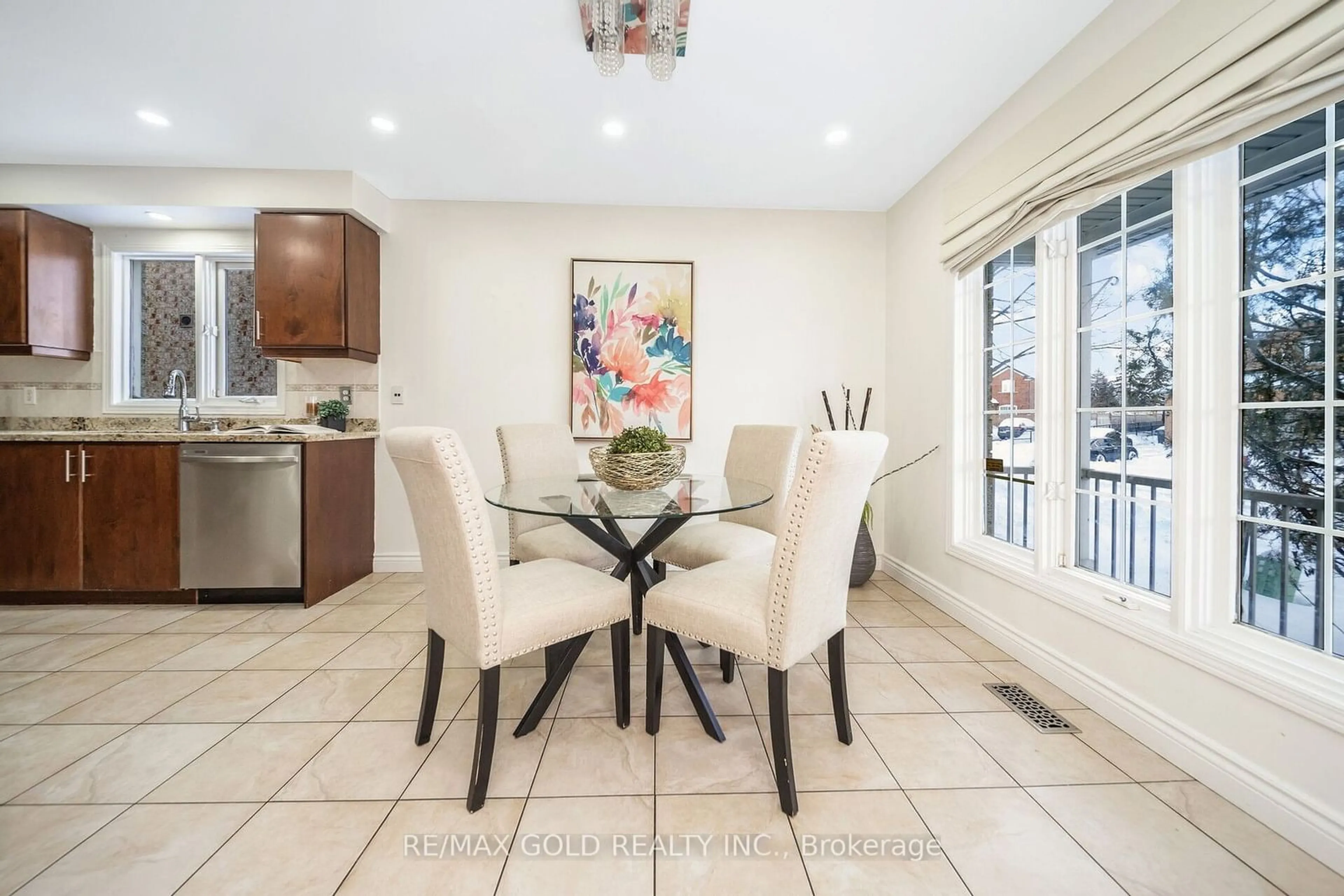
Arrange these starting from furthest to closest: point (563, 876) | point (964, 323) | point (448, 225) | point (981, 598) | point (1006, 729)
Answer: point (448, 225), point (964, 323), point (981, 598), point (1006, 729), point (563, 876)

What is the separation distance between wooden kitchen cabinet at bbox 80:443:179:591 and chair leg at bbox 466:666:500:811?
2652 millimetres

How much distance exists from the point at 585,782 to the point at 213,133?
11.6ft

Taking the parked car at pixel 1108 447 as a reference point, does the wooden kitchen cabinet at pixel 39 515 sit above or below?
below

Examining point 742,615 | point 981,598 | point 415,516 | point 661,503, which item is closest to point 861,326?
point 981,598

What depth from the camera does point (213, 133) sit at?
2629 mm

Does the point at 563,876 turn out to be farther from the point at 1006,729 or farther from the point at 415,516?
the point at 1006,729

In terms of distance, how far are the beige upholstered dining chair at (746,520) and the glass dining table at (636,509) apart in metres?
0.17

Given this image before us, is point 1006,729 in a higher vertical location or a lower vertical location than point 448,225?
lower

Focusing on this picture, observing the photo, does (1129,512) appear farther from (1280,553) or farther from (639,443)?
(639,443)

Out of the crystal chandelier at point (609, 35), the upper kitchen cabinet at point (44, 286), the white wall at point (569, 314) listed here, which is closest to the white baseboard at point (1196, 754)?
the white wall at point (569, 314)

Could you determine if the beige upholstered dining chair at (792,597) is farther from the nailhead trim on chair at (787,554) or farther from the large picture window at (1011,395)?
the large picture window at (1011,395)

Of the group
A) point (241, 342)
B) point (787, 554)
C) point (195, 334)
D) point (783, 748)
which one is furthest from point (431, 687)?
point (195, 334)

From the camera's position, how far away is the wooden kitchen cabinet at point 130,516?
2783 millimetres

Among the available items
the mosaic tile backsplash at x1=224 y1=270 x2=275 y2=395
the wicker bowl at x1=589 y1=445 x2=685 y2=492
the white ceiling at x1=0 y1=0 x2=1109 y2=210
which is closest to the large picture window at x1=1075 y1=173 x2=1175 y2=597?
the white ceiling at x1=0 y1=0 x2=1109 y2=210
